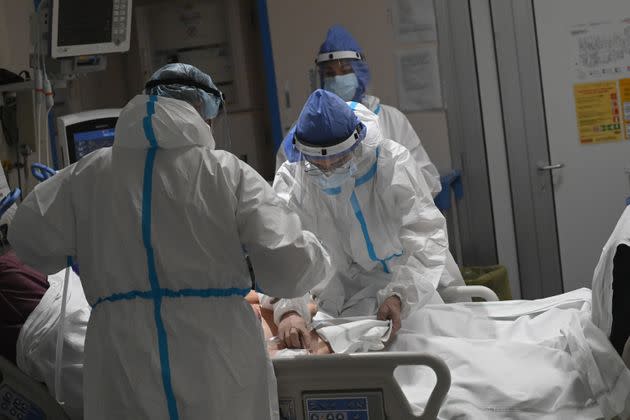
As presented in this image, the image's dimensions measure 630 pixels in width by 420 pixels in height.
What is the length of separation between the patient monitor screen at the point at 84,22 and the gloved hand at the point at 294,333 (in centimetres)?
158

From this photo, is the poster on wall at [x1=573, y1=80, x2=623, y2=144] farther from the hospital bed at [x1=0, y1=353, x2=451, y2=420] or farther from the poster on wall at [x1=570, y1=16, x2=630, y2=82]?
the hospital bed at [x1=0, y1=353, x2=451, y2=420]

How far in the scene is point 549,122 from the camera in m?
4.94

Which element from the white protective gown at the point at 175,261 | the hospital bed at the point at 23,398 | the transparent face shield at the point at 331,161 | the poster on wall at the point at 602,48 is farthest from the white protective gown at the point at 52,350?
the poster on wall at the point at 602,48

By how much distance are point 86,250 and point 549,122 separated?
10.6 feet

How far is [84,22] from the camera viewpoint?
3.68 meters

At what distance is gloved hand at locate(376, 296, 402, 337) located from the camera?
2.82 m

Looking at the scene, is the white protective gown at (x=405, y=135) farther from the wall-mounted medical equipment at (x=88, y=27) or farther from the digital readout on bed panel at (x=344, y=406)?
the digital readout on bed panel at (x=344, y=406)

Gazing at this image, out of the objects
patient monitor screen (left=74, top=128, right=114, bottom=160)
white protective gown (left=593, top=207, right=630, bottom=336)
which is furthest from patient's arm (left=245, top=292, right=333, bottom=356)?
patient monitor screen (left=74, top=128, right=114, bottom=160)

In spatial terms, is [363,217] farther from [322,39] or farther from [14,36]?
[14,36]

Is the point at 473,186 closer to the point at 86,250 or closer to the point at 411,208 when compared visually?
the point at 411,208

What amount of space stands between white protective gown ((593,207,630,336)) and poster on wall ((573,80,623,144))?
7.64ft

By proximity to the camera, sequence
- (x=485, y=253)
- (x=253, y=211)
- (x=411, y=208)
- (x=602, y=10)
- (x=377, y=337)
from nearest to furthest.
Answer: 1. (x=253, y=211)
2. (x=377, y=337)
3. (x=411, y=208)
4. (x=602, y=10)
5. (x=485, y=253)

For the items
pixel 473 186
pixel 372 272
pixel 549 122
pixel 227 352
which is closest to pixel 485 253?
pixel 473 186

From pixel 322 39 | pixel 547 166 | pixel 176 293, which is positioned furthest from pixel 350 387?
pixel 322 39
